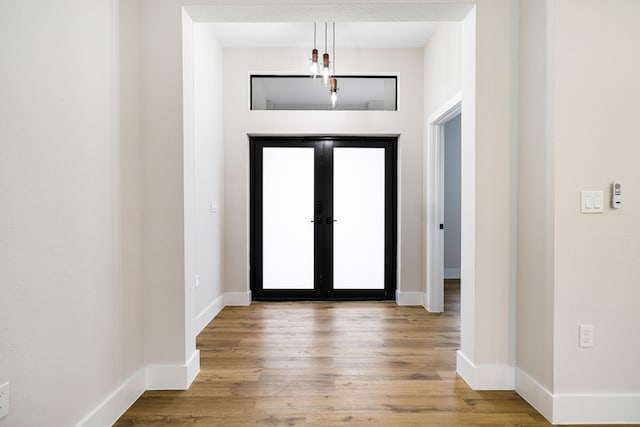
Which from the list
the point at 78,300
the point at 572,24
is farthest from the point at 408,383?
the point at 572,24

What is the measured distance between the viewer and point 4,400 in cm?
125

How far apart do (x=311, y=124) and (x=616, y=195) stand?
10.1 feet

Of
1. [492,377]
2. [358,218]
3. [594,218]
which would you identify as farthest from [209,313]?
[594,218]

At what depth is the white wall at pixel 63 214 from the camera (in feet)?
4.27

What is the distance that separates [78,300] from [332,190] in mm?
3209

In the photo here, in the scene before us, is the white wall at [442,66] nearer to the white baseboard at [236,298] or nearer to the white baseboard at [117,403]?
the white baseboard at [236,298]

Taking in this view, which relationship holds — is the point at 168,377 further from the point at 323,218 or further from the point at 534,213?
the point at 323,218

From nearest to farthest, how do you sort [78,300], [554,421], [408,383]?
[78,300] → [554,421] → [408,383]

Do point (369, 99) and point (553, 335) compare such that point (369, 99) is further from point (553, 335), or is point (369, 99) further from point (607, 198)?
point (553, 335)

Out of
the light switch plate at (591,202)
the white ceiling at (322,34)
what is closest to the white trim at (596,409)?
the light switch plate at (591,202)

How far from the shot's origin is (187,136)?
234 cm

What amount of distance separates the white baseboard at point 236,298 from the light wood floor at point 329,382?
0.63 metres

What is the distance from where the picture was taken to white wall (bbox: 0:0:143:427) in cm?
130

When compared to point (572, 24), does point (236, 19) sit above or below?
above
